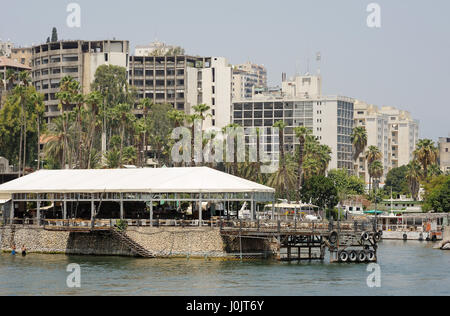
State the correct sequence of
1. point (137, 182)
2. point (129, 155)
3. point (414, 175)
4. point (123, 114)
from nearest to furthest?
point (137, 182) → point (123, 114) → point (129, 155) → point (414, 175)

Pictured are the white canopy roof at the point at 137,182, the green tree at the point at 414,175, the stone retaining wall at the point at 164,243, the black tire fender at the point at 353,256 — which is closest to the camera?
the black tire fender at the point at 353,256

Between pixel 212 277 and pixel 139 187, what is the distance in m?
17.7

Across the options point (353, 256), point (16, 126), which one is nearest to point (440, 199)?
point (353, 256)

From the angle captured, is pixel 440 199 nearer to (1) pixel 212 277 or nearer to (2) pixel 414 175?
(2) pixel 414 175

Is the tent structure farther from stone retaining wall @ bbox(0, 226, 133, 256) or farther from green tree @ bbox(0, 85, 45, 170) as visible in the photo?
green tree @ bbox(0, 85, 45, 170)

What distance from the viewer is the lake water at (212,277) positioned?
194 feet

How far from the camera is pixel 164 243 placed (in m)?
77.7

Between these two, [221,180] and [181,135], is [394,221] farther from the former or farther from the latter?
[221,180]

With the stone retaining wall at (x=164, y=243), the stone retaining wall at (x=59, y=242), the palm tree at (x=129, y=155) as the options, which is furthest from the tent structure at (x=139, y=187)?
the palm tree at (x=129, y=155)

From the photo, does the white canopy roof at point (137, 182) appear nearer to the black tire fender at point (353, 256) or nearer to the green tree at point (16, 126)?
the black tire fender at point (353, 256)
